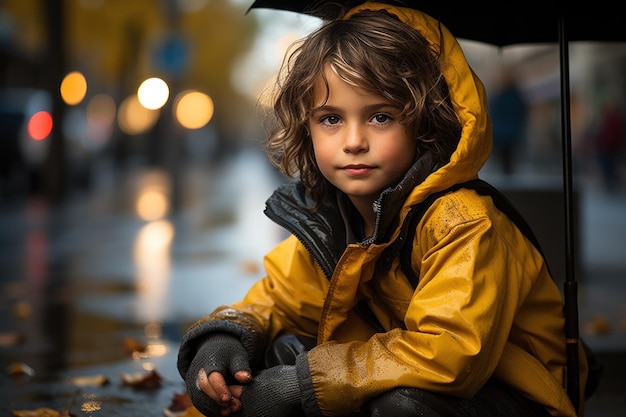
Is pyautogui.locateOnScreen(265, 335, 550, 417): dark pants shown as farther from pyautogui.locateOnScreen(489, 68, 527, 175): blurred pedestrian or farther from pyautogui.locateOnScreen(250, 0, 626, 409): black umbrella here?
pyautogui.locateOnScreen(489, 68, 527, 175): blurred pedestrian

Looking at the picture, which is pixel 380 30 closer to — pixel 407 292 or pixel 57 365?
pixel 407 292

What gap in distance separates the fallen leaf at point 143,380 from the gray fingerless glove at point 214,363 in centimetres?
159

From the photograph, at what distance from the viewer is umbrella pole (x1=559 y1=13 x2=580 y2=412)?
115 inches

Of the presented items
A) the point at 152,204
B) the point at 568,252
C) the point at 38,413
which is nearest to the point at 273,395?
the point at 568,252

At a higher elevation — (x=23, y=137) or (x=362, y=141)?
(x=362, y=141)

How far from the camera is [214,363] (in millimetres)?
2760

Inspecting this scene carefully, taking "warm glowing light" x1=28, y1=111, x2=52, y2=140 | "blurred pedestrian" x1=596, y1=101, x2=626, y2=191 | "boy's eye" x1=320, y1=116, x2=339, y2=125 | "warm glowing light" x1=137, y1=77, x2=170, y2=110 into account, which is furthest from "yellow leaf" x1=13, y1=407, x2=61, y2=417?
"blurred pedestrian" x1=596, y1=101, x2=626, y2=191

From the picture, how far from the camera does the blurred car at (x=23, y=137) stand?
1906 cm

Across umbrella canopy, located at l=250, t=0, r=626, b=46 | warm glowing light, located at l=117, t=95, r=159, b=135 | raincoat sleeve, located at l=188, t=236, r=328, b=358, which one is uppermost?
umbrella canopy, located at l=250, t=0, r=626, b=46

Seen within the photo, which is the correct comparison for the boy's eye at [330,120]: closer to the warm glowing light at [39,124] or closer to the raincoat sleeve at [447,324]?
the raincoat sleeve at [447,324]

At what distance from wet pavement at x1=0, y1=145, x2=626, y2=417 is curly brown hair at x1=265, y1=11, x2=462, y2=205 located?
5.32 feet

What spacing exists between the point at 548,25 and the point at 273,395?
1814mm

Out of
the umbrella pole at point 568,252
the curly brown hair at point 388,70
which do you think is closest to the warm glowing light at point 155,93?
the umbrella pole at point 568,252

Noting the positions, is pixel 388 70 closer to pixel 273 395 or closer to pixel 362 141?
pixel 362 141
